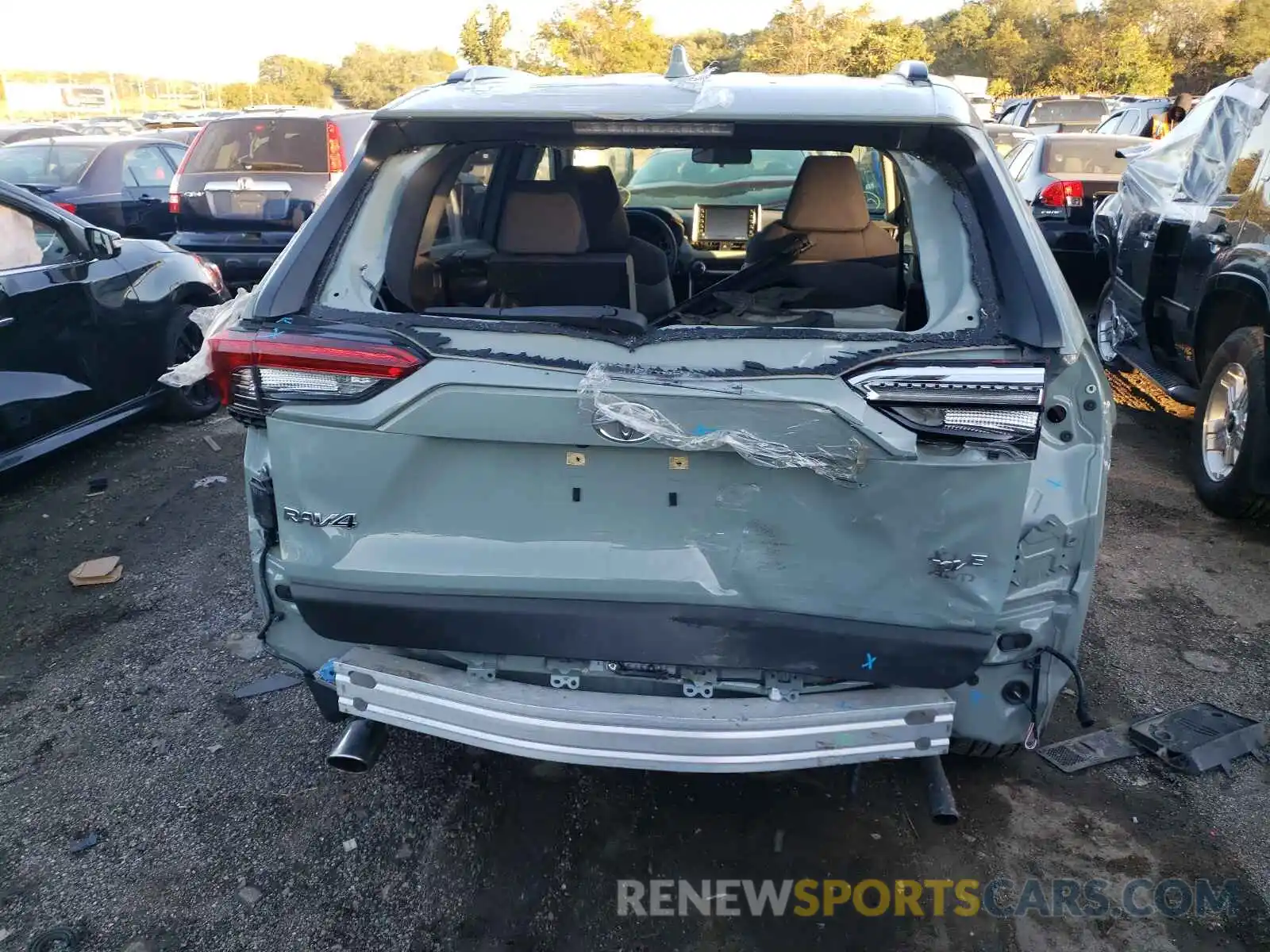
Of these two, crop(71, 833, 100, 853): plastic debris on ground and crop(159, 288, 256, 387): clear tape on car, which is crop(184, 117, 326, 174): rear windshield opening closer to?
crop(159, 288, 256, 387): clear tape on car

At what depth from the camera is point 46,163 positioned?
1041 cm

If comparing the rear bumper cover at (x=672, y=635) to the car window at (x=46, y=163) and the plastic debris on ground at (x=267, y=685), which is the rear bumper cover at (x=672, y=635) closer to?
the plastic debris on ground at (x=267, y=685)

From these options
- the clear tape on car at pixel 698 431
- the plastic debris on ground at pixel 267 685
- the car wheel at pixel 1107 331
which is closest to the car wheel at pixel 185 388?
the plastic debris on ground at pixel 267 685

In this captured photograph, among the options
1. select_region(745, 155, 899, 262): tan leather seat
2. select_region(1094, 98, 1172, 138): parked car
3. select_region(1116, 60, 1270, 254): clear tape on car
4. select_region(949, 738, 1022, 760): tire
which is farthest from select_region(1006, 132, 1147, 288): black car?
select_region(949, 738, 1022, 760): tire

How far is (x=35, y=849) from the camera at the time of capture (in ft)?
8.60

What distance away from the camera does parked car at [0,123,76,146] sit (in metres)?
16.1

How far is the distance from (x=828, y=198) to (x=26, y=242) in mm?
4146

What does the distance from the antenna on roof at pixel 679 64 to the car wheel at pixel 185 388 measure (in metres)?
4.41

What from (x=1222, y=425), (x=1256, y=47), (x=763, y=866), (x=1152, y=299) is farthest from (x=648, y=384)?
(x=1256, y=47)

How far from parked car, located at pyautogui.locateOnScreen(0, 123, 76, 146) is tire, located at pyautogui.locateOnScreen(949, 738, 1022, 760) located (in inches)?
704

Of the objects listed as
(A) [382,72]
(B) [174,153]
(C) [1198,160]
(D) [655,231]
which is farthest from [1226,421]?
(A) [382,72]

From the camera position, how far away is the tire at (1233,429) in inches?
173

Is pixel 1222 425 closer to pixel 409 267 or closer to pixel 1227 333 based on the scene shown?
pixel 1227 333

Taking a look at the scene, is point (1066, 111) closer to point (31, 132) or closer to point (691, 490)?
point (31, 132)
